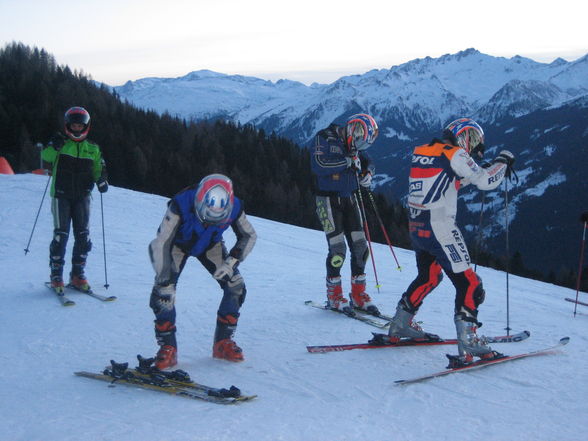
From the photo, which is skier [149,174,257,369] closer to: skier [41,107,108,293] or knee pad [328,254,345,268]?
knee pad [328,254,345,268]

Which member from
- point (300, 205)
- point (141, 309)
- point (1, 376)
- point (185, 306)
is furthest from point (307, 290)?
point (300, 205)

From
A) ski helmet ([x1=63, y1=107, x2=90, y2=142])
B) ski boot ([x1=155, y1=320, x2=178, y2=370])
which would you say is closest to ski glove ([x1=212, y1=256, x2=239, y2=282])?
ski boot ([x1=155, y1=320, x2=178, y2=370])

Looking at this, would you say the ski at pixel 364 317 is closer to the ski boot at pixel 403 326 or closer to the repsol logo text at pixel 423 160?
the ski boot at pixel 403 326

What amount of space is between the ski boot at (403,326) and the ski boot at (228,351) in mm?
1549

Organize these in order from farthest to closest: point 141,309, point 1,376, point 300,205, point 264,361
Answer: point 300,205
point 141,309
point 264,361
point 1,376

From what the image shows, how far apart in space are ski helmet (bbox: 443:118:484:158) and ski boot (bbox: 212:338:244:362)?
2.73m

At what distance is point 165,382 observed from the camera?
466cm

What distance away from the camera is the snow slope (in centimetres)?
399

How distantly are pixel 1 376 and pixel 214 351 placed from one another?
5.98ft

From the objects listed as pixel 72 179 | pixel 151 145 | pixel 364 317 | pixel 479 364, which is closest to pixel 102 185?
pixel 72 179

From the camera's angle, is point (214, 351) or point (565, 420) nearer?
point (565, 420)

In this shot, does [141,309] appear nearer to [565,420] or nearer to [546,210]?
[565,420]

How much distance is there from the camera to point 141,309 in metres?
7.45

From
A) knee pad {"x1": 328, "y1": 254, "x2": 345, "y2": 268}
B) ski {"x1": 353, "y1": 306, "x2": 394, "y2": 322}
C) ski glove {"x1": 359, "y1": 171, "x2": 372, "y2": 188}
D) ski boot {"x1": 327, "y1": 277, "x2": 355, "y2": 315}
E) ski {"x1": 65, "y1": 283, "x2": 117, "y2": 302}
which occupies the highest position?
ski glove {"x1": 359, "y1": 171, "x2": 372, "y2": 188}
